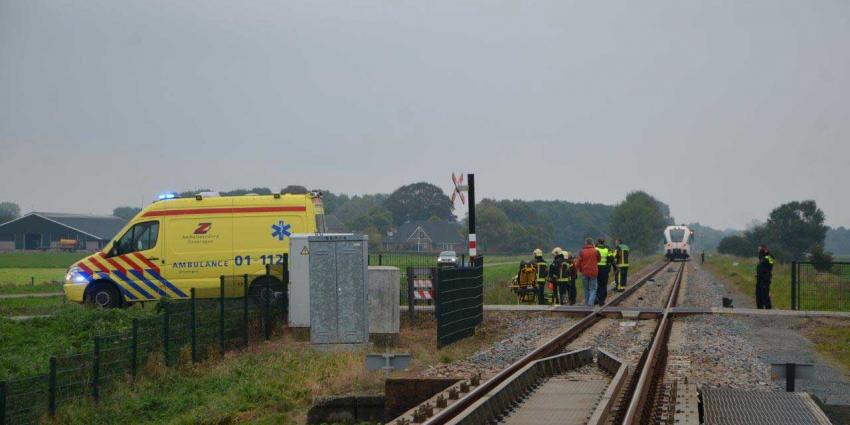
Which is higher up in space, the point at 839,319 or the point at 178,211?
the point at 178,211

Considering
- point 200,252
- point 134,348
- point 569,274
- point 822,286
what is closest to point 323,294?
point 134,348

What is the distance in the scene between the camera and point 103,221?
4104 inches

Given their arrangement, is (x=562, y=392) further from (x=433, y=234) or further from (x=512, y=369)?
(x=433, y=234)

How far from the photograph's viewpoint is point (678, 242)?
8506 cm

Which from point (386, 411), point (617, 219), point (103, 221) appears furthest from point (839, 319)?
point (617, 219)

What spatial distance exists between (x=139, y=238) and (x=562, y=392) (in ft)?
49.4

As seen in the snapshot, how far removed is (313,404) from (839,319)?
15.6 meters

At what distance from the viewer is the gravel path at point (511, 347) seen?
1460 centimetres

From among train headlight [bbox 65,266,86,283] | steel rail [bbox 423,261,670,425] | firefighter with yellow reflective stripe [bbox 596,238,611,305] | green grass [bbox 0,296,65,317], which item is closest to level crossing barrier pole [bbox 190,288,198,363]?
steel rail [bbox 423,261,670,425]

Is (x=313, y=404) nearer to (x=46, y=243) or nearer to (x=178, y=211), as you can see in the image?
(x=178, y=211)

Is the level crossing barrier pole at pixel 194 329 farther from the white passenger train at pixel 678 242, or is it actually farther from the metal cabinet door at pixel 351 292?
the white passenger train at pixel 678 242

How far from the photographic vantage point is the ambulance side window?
960 inches

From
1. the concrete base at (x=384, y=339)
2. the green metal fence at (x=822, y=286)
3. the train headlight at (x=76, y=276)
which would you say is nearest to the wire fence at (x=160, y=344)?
the concrete base at (x=384, y=339)

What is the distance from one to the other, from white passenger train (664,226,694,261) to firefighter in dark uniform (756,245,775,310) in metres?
59.0
